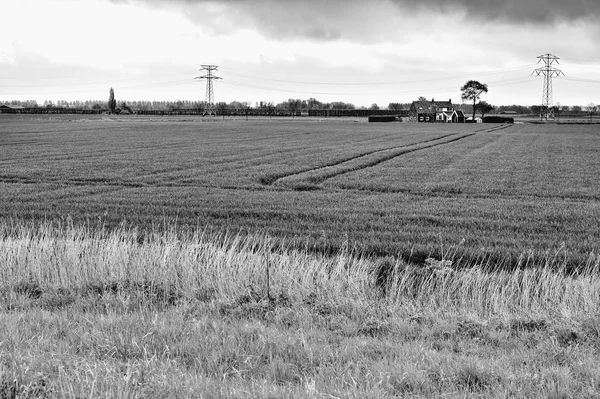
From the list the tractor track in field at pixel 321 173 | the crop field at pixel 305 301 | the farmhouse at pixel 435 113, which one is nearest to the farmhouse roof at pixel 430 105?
the farmhouse at pixel 435 113

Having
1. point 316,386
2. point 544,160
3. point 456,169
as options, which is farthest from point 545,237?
point 544,160

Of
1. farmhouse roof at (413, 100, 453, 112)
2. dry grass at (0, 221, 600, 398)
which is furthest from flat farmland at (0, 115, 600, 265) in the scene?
farmhouse roof at (413, 100, 453, 112)

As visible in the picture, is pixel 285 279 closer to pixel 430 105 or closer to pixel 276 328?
pixel 276 328

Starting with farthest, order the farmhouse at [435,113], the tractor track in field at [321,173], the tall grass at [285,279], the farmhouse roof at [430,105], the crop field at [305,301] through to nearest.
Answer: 1. the farmhouse roof at [430,105]
2. the farmhouse at [435,113]
3. the tractor track in field at [321,173]
4. the tall grass at [285,279]
5. the crop field at [305,301]

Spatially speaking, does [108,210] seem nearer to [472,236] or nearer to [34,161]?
[472,236]

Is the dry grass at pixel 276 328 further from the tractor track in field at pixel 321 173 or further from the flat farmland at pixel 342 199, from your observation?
the tractor track in field at pixel 321 173

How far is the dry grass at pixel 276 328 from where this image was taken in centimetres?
587

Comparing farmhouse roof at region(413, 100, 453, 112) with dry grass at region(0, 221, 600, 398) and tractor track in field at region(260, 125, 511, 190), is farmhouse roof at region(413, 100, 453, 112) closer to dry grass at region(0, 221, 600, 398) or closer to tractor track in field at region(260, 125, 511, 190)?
tractor track in field at region(260, 125, 511, 190)

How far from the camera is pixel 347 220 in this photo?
708 inches

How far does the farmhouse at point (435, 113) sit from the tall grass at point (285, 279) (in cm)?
17823

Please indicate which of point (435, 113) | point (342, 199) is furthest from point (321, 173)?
point (435, 113)

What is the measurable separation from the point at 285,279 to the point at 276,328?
2518 millimetres

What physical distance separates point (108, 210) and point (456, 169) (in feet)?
74.2

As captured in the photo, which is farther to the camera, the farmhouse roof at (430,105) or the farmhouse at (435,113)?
the farmhouse roof at (430,105)
